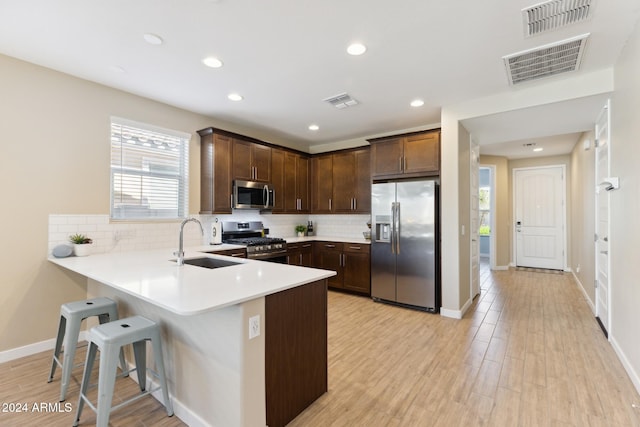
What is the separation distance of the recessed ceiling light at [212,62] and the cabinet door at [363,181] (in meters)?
2.83

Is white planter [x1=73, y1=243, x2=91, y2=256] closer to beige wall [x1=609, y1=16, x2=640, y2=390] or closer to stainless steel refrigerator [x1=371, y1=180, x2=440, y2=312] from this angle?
stainless steel refrigerator [x1=371, y1=180, x2=440, y2=312]

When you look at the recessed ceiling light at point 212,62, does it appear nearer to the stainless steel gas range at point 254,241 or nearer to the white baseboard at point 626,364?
the stainless steel gas range at point 254,241

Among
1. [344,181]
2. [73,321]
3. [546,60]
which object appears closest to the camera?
[73,321]

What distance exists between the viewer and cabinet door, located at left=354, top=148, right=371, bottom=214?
4961 mm

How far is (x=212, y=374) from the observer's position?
1707 mm

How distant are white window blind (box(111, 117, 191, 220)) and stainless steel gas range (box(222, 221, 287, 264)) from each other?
751 mm

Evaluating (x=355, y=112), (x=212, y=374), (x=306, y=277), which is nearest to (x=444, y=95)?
(x=355, y=112)

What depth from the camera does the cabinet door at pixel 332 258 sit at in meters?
4.93

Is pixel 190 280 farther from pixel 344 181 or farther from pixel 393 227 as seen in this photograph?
pixel 344 181

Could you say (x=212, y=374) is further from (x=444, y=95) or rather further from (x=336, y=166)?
(x=336, y=166)

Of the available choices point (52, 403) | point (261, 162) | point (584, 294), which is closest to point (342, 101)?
point (261, 162)

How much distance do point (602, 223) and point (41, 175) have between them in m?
5.91

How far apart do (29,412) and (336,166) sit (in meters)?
4.59

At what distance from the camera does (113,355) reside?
1728mm
